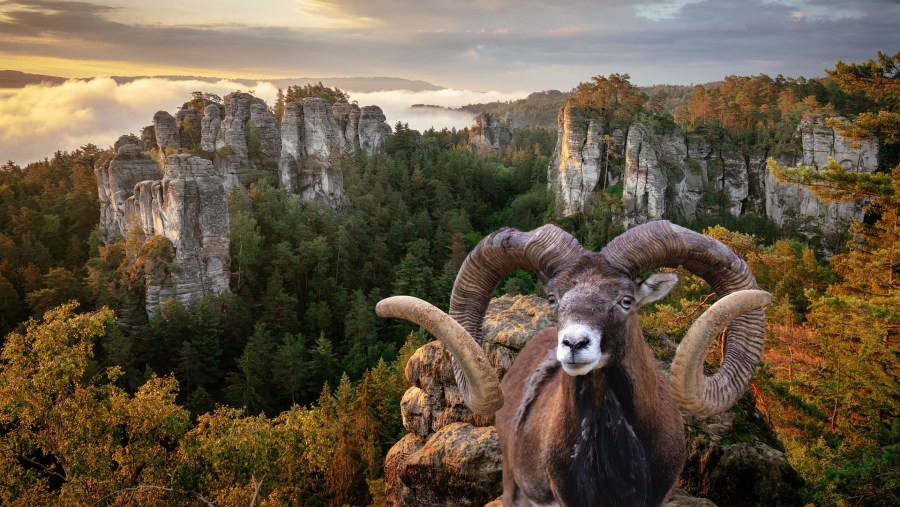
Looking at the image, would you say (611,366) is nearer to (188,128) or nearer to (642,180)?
(188,128)

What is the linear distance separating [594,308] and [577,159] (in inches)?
2706

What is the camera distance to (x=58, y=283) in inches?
1438

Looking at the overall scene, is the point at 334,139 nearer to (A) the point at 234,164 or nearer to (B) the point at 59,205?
(A) the point at 234,164

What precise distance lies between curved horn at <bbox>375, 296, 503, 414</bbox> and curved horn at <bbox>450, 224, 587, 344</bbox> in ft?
2.19

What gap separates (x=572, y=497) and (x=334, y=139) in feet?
216

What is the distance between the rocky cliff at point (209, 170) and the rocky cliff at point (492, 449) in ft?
120

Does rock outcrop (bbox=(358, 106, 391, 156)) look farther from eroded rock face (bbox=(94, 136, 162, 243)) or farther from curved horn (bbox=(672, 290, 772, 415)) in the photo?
curved horn (bbox=(672, 290, 772, 415))

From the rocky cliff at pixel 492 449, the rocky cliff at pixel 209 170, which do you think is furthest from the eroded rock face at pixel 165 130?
the rocky cliff at pixel 492 449

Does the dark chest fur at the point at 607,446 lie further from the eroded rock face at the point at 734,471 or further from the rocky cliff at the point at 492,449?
the eroded rock face at the point at 734,471

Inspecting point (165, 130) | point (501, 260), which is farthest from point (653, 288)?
point (165, 130)

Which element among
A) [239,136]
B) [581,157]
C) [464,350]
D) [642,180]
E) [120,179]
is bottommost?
[464,350]

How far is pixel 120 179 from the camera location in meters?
47.8

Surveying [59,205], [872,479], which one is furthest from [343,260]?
[872,479]

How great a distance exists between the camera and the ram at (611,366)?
3.87 metres
